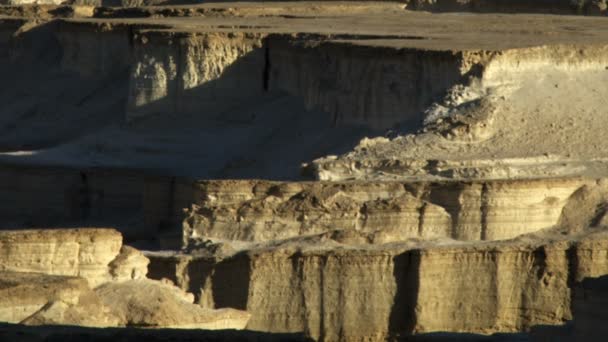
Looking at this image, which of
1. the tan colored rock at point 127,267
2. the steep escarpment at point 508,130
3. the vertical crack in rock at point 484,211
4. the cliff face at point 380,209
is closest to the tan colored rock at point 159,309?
the tan colored rock at point 127,267

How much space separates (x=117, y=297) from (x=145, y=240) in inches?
368

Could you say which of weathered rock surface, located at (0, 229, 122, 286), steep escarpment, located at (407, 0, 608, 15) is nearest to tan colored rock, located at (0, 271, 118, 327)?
weathered rock surface, located at (0, 229, 122, 286)

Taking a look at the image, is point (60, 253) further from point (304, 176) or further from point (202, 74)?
point (202, 74)

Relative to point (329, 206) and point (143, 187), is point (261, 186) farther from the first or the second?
point (143, 187)

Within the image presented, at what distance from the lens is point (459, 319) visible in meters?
36.9

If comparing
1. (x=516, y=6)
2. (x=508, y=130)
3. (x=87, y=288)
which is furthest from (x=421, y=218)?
(x=516, y=6)

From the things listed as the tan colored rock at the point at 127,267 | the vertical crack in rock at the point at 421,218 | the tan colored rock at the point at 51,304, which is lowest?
the tan colored rock at the point at 51,304

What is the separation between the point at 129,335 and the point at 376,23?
30.2 metres

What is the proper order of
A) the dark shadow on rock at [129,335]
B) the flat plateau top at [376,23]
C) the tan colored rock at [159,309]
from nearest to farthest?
the dark shadow on rock at [129,335], the tan colored rock at [159,309], the flat plateau top at [376,23]

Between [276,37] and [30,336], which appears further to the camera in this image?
[276,37]

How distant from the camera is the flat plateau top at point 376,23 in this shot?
4831cm

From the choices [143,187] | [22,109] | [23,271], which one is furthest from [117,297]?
[22,109]

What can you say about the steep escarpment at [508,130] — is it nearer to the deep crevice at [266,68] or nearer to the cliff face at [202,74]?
the deep crevice at [266,68]

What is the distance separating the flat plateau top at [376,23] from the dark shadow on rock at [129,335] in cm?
2024
